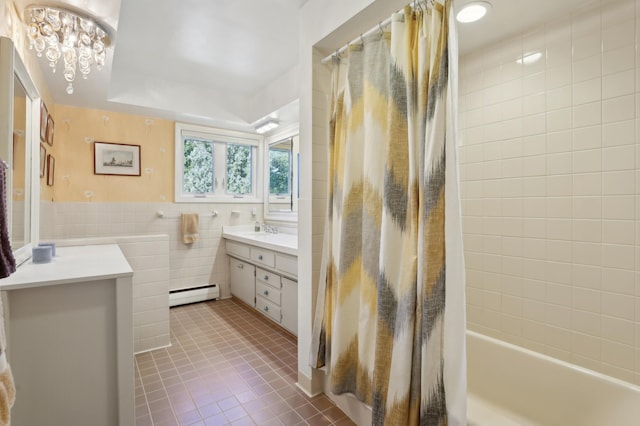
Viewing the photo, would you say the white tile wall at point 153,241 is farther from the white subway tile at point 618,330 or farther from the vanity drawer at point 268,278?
the white subway tile at point 618,330

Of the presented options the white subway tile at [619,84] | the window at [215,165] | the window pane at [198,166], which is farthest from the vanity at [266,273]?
the white subway tile at [619,84]

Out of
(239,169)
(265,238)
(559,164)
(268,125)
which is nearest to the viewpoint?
(559,164)

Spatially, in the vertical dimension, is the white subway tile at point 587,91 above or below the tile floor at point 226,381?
above

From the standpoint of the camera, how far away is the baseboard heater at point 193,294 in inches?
141

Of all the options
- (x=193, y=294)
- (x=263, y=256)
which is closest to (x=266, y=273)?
(x=263, y=256)

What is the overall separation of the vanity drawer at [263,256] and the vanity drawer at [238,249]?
0.15m

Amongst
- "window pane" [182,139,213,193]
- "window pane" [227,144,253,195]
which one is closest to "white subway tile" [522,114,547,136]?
"window pane" [227,144,253,195]

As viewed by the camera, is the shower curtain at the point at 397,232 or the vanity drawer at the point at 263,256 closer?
the shower curtain at the point at 397,232

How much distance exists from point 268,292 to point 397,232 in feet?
6.69

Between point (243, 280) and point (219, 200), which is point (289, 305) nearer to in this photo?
point (243, 280)

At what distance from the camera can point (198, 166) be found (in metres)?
3.87

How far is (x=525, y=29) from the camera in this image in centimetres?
176

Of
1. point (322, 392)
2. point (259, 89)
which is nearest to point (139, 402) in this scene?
point (322, 392)

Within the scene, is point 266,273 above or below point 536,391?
above
